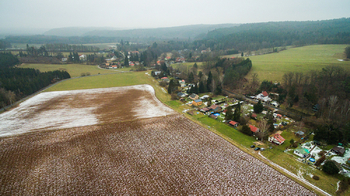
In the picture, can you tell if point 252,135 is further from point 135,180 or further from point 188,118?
A: point 135,180

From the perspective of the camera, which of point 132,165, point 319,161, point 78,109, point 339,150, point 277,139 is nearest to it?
point 319,161

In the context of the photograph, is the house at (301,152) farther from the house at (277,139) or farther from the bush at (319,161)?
the house at (277,139)

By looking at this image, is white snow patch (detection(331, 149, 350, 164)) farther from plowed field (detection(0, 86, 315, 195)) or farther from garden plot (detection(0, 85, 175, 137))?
garden plot (detection(0, 85, 175, 137))

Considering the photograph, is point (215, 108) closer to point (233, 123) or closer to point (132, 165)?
point (233, 123)

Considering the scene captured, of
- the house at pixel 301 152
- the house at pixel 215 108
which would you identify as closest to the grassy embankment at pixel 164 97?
the house at pixel 301 152

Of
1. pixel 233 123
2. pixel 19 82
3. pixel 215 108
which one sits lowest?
pixel 233 123

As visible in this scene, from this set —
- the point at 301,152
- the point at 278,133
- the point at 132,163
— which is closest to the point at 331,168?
the point at 301,152
